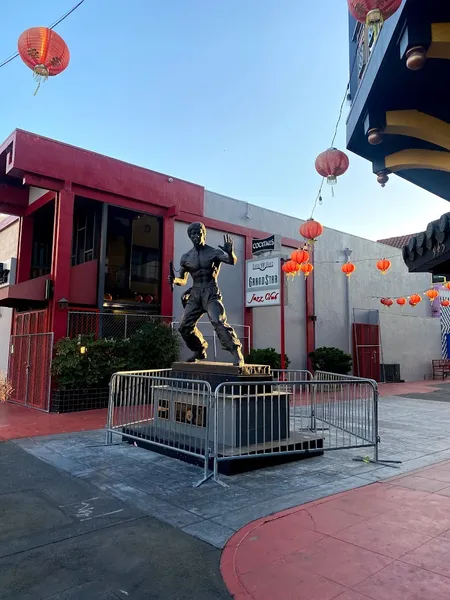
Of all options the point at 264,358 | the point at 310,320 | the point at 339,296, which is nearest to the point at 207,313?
the point at 264,358

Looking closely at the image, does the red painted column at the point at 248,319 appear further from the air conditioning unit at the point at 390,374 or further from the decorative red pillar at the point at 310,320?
the air conditioning unit at the point at 390,374

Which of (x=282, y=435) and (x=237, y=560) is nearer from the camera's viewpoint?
(x=237, y=560)

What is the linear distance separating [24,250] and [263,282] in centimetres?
867

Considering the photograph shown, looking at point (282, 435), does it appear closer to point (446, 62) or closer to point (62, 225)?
point (446, 62)

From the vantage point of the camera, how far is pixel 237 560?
361 cm

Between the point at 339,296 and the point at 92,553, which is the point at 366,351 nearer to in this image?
the point at 339,296

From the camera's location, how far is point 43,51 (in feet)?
22.1

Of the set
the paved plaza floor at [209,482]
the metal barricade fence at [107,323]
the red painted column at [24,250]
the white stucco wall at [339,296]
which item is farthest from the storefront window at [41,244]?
the paved plaza floor at [209,482]

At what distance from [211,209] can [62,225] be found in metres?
5.89

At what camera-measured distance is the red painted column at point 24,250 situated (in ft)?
51.6

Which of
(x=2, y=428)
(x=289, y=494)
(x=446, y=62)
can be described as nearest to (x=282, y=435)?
(x=289, y=494)

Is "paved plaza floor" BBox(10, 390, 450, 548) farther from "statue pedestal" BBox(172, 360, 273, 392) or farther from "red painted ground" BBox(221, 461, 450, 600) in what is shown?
"statue pedestal" BBox(172, 360, 273, 392)

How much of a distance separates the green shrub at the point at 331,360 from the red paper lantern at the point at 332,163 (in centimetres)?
1202

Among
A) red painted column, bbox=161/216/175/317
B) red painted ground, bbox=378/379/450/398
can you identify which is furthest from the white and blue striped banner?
red painted column, bbox=161/216/175/317
